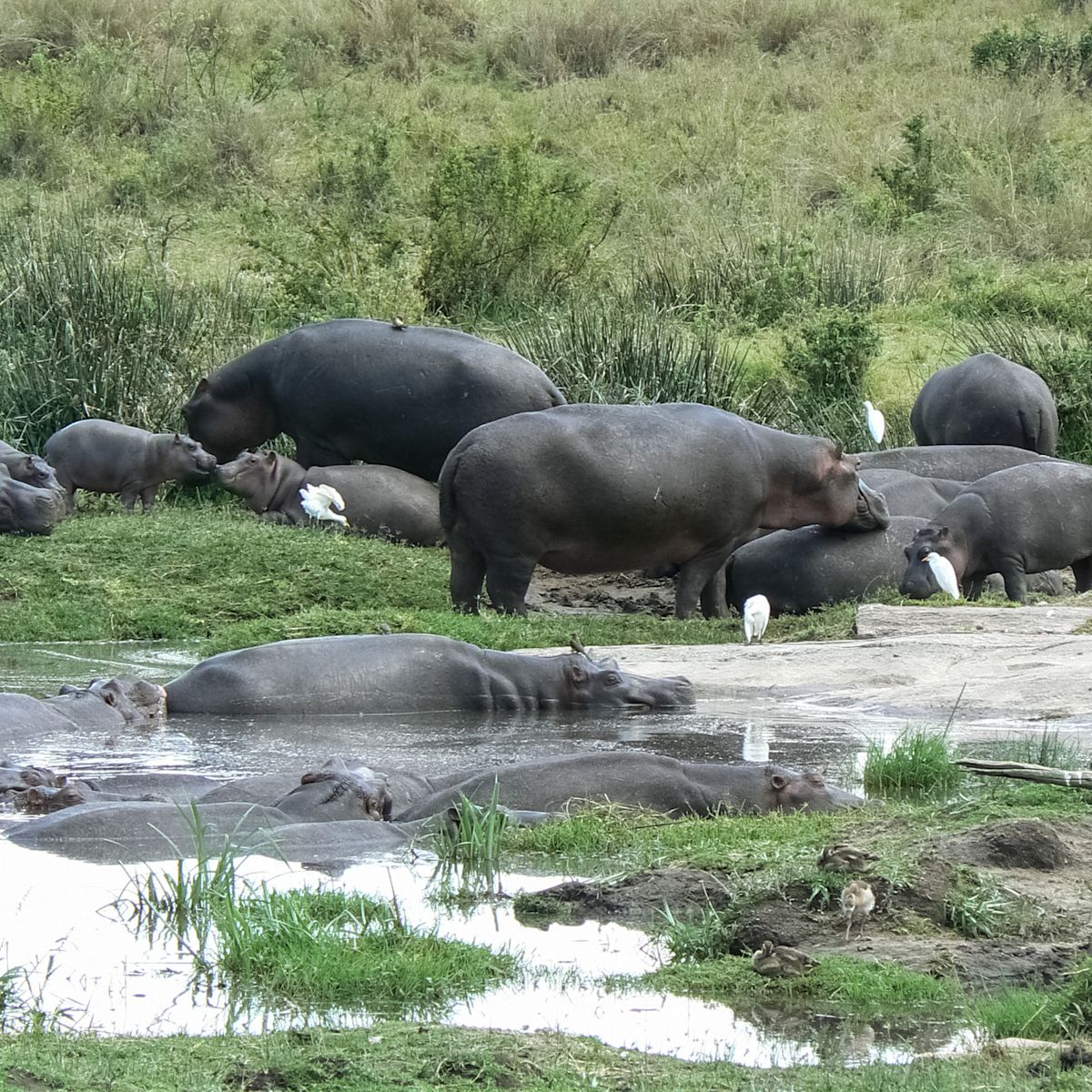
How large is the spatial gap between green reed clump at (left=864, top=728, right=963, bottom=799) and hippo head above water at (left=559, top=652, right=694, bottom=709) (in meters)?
1.73

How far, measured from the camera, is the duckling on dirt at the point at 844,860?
4.13 m

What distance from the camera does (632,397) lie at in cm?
1330

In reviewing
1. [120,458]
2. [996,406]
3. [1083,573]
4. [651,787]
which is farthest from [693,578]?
[651,787]

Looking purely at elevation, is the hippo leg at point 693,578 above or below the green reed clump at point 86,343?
below

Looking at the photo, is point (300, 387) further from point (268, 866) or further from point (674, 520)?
point (268, 866)

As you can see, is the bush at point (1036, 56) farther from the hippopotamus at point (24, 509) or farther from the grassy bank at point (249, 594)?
the hippopotamus at point (24, 509)

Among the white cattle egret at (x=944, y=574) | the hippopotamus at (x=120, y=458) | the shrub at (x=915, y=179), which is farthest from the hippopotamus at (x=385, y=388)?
the shrub at (x=915, y=179)

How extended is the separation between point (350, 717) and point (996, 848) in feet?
11.3

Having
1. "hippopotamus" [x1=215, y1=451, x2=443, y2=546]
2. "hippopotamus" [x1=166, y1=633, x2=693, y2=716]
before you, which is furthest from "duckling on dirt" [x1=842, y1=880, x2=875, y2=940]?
"hippopotamus" [x1=215, y1=451, x2=443, y2=546]

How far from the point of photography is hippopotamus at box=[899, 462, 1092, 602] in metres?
9.82

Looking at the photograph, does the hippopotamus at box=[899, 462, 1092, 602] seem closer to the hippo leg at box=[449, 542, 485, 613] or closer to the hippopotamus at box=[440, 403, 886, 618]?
the hippopotamus at box=[440, 403, 886, 618]

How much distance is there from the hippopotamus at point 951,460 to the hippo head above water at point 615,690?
452 centimetres

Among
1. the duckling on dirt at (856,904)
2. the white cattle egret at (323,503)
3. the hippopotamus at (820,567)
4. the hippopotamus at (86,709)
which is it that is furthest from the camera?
the white cattle egret at (323,503)

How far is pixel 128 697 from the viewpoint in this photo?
6.96m
